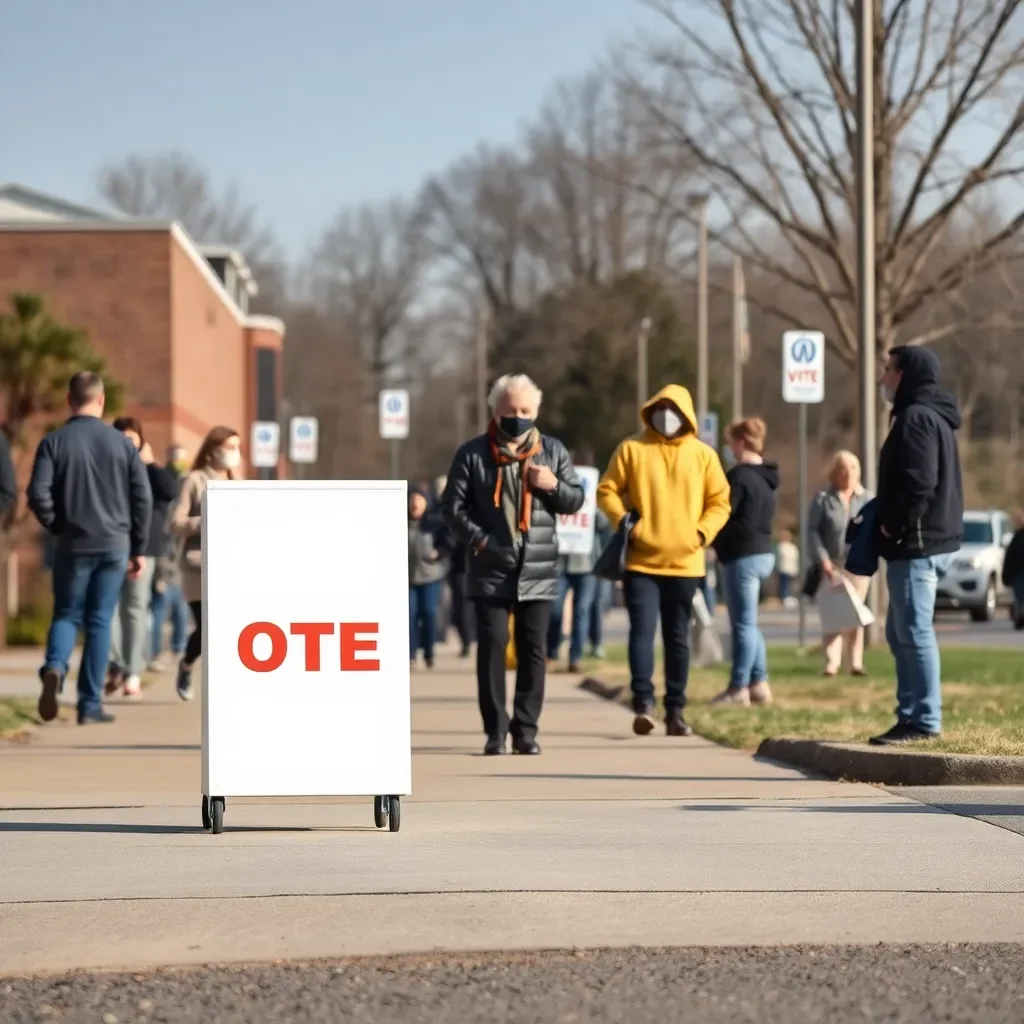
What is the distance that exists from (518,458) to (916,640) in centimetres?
216

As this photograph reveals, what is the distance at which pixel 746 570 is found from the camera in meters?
14.4

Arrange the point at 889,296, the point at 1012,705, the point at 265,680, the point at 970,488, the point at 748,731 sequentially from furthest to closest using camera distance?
the point at 970,488, the point at 889,296, the point at 1012,705, the point at 748,731, the point at 265,680

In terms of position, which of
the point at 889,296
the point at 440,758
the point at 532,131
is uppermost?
the point at 532,131

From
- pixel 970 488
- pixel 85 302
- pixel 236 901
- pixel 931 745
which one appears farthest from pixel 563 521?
pixel 970 488

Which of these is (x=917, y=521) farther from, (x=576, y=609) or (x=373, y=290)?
(x=373, y=290)

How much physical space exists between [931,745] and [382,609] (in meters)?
3.28

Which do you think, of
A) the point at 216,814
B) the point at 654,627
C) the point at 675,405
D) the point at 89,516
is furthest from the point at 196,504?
the point at 216,814

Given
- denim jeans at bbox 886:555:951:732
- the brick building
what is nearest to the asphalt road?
denim jeans at bbox 886:555:951:732

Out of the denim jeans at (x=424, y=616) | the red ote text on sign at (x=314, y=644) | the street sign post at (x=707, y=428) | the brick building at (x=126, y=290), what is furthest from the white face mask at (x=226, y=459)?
the street sign post at (x=707, y=428)

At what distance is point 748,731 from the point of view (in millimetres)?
12188

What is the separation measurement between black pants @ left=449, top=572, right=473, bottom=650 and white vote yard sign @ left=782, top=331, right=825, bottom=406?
3758 millimetres

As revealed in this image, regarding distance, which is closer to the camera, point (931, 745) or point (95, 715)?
point (931, 745)

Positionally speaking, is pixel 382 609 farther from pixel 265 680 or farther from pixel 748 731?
pixel 748 731

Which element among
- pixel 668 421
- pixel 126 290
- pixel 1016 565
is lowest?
pixel 1016 565
